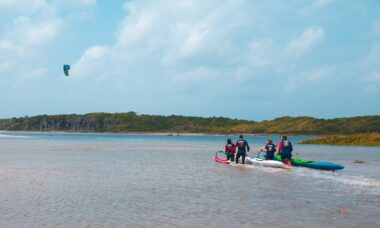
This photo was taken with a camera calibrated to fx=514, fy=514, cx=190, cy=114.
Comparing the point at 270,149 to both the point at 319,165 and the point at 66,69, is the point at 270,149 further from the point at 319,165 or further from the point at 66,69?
the point at 66,69

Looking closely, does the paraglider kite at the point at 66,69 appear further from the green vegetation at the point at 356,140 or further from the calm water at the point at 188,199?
the green vegetation at the point at 356,140

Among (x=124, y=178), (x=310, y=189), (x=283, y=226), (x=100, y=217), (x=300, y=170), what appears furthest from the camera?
(x=300, y=170)

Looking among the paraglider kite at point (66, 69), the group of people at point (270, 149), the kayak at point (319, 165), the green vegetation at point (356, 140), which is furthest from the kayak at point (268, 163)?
the green vegetation at point (356, 140)

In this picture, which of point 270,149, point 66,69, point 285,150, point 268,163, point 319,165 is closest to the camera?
point 319,165

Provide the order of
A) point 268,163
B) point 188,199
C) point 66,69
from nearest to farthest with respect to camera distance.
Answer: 1. point 188,199
2. point 268,163
3. point 66,69

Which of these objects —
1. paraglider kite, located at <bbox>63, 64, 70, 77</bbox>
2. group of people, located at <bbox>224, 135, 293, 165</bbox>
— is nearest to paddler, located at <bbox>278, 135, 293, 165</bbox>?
group of people, located at <bbox>224, 135, 293, 165</bbox>

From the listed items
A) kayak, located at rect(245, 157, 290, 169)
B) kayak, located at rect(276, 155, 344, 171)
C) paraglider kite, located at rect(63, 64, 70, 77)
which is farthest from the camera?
paraglider kite, located at rect(63, 64, 70, 77)

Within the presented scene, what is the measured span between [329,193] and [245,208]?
15.7ft

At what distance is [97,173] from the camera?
2620 centimetres

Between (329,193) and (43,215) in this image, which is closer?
(43,215)

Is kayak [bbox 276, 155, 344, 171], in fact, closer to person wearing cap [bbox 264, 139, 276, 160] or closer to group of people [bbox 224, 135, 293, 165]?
group of people [bbox 224, 135, 293, 165]

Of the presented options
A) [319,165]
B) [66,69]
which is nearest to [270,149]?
[319,165]

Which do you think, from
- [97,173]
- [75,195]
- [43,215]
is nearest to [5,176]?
[97,173]

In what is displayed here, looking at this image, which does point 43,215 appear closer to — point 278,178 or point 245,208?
point 245,208
